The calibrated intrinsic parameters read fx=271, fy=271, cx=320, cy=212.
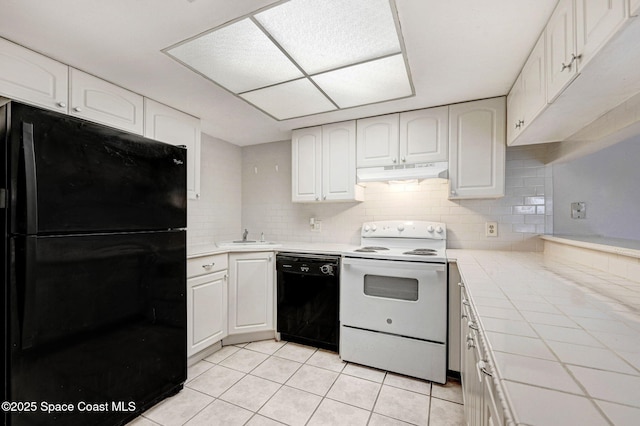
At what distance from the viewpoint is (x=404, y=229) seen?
2516mm

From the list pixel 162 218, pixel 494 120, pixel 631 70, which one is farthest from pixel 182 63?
pixel 494 120

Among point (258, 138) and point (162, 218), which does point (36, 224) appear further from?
point (258, 138)

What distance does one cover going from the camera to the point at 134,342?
151cm

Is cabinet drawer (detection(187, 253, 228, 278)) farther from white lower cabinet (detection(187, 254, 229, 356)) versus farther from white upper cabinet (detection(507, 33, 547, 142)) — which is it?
white upper cabinet (detection(507, 33, 547, 142))

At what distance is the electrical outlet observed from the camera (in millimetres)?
2316

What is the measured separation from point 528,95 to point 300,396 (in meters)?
2.30

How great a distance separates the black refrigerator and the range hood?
152 centimetres

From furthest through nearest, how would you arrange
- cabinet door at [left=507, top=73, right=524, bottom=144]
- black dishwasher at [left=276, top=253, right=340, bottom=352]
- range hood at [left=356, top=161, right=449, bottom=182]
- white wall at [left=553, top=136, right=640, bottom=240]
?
black dishwasher at [left=276, top=253, right=340, bottom=352] → range hood at [left=356, top=161, right=449, bottom=182] → white wall at [left=553, top=136, right=640, bottom=240] → cabinet door at [left=507, top=73, right=524, bottom=144]

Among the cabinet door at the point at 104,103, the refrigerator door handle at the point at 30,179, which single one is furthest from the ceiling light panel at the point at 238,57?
the refrigerator door handle at the point at 30,179

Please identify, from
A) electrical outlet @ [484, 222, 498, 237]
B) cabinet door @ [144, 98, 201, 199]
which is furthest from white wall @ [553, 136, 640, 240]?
cabinet door @ [144, 98, 201, 199]

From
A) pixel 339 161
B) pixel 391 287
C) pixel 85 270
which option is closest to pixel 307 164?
pixel 339 161

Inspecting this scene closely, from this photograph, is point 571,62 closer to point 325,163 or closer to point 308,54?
point 308,54

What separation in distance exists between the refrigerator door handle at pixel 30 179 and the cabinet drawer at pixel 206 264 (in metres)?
0.98

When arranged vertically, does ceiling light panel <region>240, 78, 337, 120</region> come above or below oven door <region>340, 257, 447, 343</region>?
above
